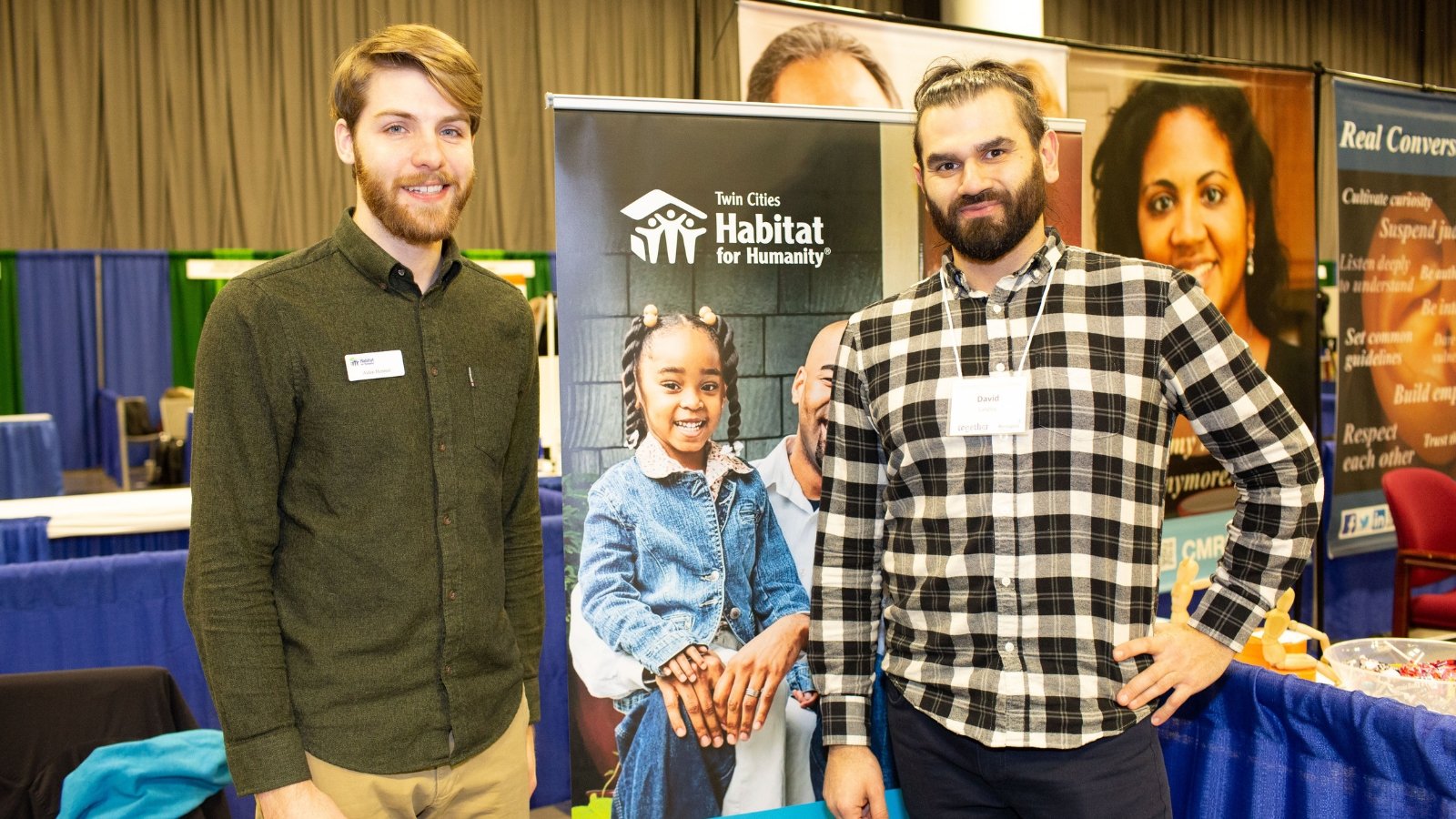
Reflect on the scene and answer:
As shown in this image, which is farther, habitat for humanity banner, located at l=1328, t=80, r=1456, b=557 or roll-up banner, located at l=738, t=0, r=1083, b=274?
habitat for humanity banner, located at l=1328, t=80, r=1456, b=557

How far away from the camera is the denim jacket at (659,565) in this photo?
226 centimetres

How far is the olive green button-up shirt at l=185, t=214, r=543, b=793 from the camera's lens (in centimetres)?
132

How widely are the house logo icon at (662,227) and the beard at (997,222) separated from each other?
30.3 inches

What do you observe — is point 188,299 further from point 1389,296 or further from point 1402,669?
point 1402,669

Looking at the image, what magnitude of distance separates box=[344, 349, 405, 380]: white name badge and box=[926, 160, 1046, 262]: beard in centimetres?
83

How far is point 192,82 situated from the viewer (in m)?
9.70

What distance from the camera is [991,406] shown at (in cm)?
159

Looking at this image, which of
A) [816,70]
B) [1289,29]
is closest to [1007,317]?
[816,70]

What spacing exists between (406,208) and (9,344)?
10369mm

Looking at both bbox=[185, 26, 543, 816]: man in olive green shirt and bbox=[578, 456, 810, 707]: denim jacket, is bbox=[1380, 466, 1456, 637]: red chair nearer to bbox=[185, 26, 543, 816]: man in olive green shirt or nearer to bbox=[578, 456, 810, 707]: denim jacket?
bbox=[578, 456, 810, 707]: denim jacket

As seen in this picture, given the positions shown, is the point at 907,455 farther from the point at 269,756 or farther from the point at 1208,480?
the point at 1208,480

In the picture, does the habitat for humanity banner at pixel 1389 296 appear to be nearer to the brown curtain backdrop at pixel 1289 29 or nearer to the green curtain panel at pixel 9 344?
the brown curtain backdrop at pixel 1289 29

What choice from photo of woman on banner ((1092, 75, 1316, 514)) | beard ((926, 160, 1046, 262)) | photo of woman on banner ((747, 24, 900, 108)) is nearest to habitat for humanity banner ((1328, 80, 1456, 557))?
photo of woman on banner ((1092, 75, 1316, 514))

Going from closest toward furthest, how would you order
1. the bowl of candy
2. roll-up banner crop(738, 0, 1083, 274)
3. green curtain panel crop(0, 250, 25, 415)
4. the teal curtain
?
the bowl of candy
roll-up banner crop(738, 0, 1083, 274)
green curtain panel crop(0, 250, 25, 415)
the teal curtain
